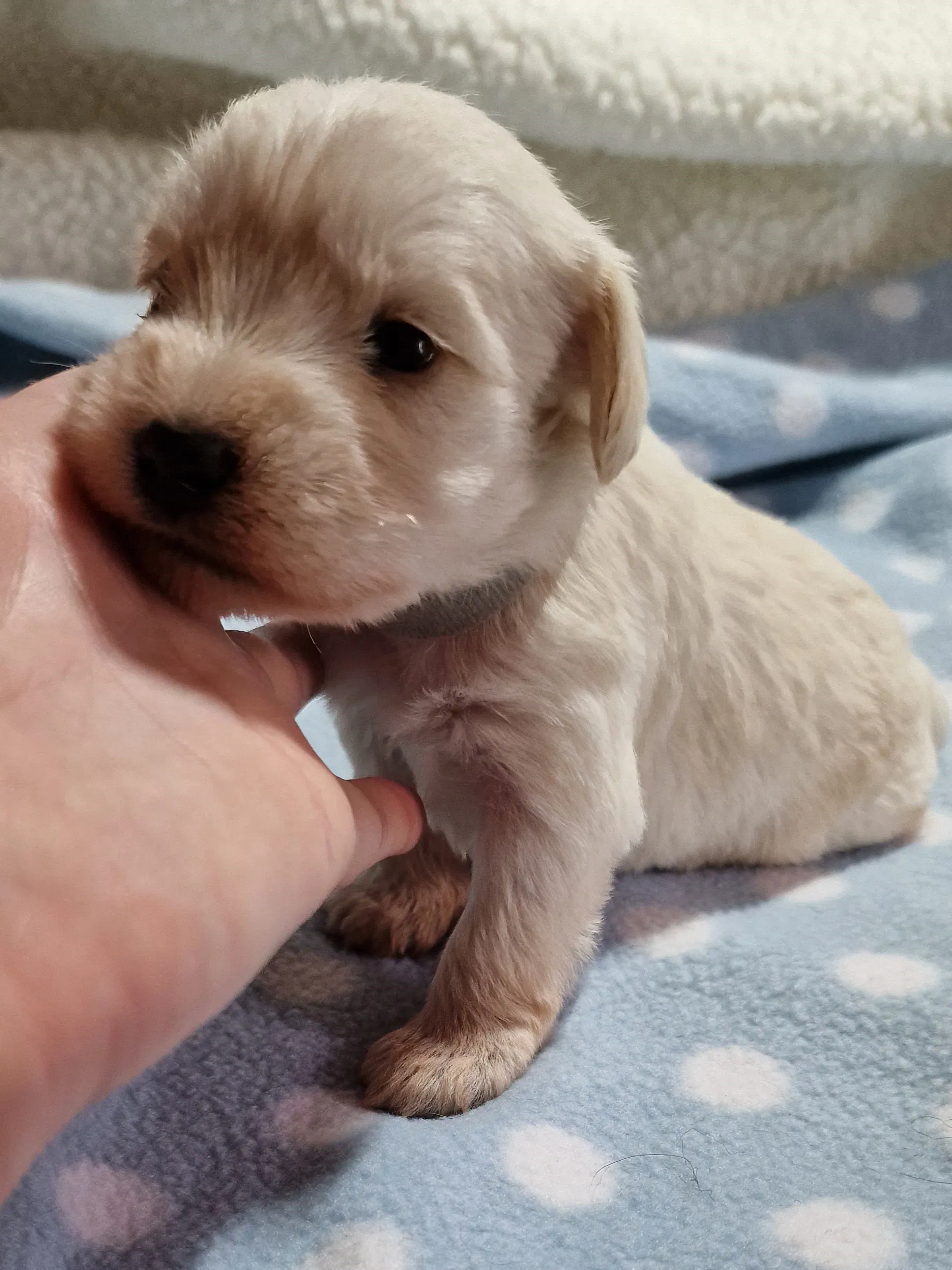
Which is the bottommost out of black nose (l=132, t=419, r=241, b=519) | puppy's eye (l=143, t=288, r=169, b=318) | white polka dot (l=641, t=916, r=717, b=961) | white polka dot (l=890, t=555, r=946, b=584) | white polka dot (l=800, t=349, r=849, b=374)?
white polka dot (l=890, t=555, r=946, b=584)

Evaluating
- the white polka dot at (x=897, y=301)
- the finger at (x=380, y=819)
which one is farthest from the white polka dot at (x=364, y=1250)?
the white polka dot at (x=897, y=301)

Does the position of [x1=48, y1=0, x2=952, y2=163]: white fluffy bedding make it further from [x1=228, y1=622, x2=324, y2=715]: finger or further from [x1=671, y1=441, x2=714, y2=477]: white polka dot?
[x1=228, y1=622, x2=324, y2=715]: finger

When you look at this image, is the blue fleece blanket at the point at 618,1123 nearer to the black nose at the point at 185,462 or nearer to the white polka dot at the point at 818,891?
the white polka dot at the point at 818,891

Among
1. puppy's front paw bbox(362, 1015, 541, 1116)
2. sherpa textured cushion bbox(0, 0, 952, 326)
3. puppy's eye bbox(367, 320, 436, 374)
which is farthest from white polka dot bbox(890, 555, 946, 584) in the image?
puppy's eye bbox(367, 320, 436, 374)

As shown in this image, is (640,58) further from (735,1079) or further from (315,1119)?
(315,1119)

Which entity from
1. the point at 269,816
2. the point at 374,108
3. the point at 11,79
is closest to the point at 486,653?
the point at 269,816

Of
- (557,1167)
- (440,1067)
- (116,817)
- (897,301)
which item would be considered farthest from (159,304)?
(897,301)
